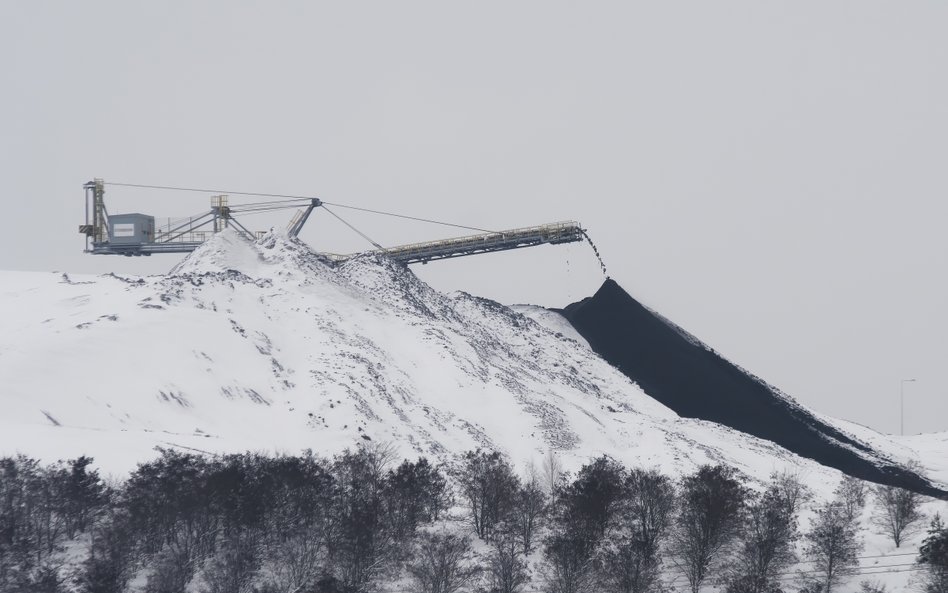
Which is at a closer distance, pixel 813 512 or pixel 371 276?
pixel 813 512

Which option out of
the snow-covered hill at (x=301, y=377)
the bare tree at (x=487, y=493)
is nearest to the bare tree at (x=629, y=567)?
the bare tree at (x=487, y=493)

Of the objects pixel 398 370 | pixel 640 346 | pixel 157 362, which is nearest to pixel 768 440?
pixel 640 346

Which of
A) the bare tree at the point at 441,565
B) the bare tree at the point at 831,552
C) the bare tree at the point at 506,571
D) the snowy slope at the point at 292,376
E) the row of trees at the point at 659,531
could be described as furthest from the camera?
the snowy slope at the point at 292,376

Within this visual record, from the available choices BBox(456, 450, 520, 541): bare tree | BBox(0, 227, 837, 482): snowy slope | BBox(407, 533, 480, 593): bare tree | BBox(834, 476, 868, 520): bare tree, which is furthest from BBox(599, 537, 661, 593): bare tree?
BBox(0, 227, 837, 482): snowy slope

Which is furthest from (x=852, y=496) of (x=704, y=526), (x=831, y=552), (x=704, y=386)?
(x=704, y=386)

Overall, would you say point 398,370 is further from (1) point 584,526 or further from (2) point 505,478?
(1) point 584,526

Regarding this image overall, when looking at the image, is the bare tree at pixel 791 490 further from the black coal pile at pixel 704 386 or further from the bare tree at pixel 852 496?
the black coal pile at pixel 704 386

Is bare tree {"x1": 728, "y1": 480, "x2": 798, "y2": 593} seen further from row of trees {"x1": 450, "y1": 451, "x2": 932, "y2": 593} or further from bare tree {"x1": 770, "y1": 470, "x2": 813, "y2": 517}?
bare tree {"x1": 770, "y1": 470, "x2": 813, "y2": 517}
